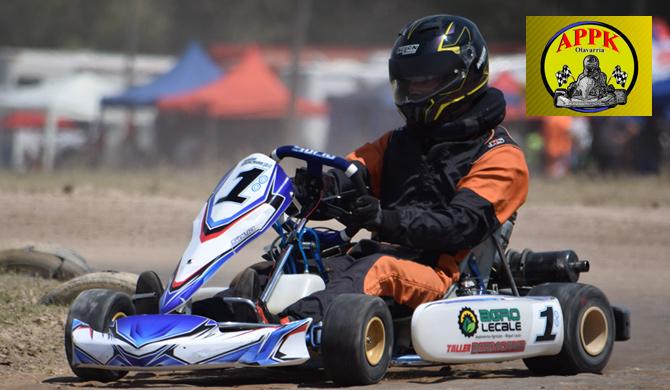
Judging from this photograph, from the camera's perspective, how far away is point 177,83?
28.0 metres

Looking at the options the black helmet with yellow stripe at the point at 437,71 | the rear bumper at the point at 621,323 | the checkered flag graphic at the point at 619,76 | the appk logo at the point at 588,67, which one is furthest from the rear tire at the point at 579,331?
the checkered flag graphic at the point at 619,76

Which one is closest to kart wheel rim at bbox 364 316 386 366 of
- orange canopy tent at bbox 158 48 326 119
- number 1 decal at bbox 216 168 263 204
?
number 1 decal at bbox 216 168 263 204

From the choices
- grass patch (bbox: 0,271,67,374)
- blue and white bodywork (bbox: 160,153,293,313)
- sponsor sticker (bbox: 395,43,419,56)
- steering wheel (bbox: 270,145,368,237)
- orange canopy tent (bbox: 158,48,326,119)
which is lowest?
grass patch (bbox: 0,271,67,374)

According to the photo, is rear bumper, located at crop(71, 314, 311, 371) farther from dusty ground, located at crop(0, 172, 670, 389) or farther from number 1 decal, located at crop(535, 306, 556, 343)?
number 1 decal, located at crop(535, 306, 556, 343)

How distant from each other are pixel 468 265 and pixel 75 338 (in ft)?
6.08

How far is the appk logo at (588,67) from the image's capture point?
356 inches

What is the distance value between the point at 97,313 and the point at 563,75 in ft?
16.8

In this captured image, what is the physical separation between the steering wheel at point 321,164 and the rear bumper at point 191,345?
29.2 inches

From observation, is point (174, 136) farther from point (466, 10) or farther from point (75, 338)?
point (75, 338)

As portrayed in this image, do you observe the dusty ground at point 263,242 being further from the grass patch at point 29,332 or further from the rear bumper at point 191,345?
the rear bumper at point 191,345

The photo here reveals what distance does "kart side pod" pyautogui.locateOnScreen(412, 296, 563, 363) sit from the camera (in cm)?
517

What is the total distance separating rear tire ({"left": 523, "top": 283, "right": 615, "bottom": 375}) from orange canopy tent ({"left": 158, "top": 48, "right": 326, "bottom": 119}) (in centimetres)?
2145

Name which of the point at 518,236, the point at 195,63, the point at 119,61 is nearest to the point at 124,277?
the point at 518,236

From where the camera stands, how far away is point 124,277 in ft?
21.9
